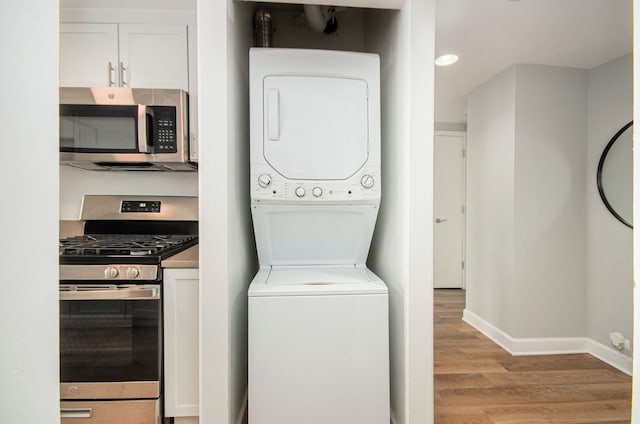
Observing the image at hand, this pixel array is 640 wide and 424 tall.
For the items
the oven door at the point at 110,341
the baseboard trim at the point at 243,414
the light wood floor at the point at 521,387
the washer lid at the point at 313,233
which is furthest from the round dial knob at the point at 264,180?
the light wood floor at the point at 521,387

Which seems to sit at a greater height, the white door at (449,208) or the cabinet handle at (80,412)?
the white door at (449,208)

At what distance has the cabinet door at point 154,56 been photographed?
187 centimetres

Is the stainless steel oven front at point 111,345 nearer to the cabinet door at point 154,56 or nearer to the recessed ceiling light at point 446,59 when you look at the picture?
the cabinet door at point 154,56

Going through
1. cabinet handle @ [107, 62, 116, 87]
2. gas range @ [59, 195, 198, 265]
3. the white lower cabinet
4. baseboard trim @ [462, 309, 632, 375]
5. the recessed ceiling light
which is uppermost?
the recessed ceiling light

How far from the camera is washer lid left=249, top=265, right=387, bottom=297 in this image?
134 centimetres

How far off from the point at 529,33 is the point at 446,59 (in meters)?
0.55

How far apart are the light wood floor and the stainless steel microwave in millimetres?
2267

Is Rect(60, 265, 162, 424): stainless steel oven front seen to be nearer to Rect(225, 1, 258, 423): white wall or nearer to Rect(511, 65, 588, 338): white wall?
Rect(225, 1, 258, 423): white wall

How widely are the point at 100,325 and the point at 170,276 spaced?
1.25 ft

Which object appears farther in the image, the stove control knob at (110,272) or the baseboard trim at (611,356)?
the baseboard trim at (611,356)

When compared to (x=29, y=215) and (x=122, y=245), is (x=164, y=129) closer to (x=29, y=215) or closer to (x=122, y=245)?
(x=122, y=245)

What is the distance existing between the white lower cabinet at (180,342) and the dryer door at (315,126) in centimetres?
74

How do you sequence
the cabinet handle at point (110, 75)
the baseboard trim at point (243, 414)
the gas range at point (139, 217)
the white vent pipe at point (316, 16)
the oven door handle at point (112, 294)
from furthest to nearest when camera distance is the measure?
the gas range at point (139, 217), the cabinet handle at point (110, 75), the white vent pipe at point (316, 16), the baseboard trim at point (243, 414), the oven door handle at point (112, 294)

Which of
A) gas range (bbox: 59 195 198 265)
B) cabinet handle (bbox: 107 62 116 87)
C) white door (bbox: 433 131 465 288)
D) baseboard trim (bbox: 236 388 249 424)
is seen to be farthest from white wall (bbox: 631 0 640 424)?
white door (bbox: 433 131 465 288)
